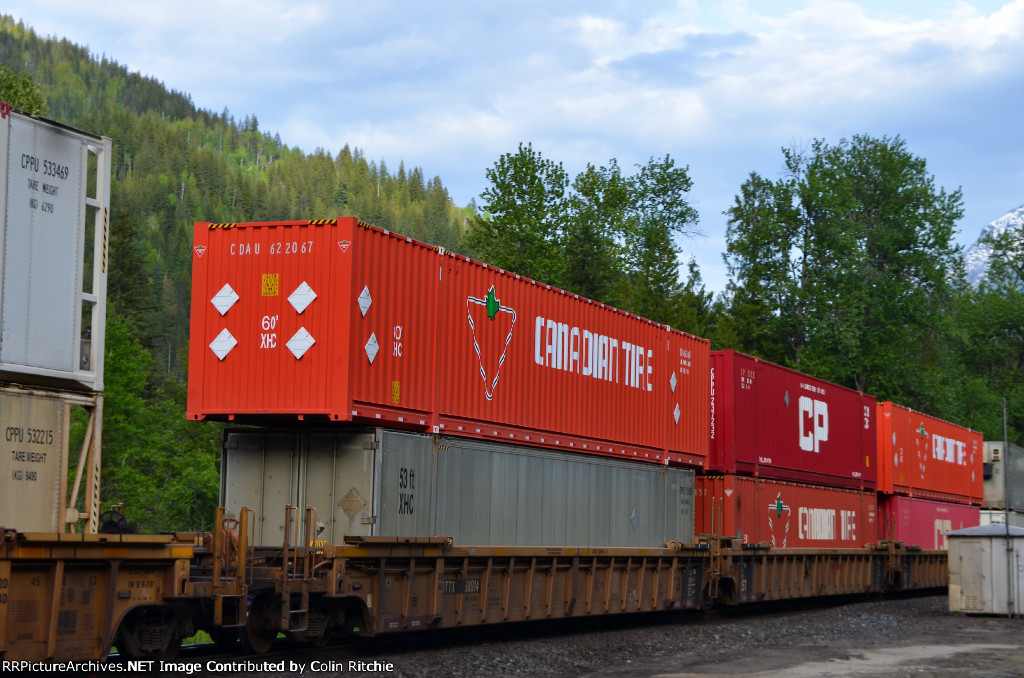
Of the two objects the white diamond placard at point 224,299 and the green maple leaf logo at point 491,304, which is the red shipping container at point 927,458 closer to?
the green maple leaf logo at point 491,304

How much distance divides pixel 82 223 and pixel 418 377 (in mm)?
5242

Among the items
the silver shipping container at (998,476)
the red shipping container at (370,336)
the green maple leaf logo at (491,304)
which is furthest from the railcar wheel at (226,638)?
the silver shipping container at (998,476)

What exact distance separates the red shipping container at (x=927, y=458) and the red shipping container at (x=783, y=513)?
1.37 m

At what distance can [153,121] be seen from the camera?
608ft

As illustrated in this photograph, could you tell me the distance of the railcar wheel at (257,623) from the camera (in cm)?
1249

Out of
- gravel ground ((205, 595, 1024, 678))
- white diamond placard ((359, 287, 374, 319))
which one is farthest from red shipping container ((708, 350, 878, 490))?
white diamond placard ((359, 287, 374, 319))

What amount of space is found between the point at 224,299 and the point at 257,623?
13.0 ft

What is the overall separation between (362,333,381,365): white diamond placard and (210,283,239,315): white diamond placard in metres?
1.81

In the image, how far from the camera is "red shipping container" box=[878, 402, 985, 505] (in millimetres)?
31047

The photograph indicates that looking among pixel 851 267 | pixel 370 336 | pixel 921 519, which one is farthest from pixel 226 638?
pixel 851 267

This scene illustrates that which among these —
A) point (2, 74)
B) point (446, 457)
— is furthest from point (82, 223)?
point (2, 74)

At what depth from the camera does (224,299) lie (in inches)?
535

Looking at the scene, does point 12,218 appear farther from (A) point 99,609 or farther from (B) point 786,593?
(B) point 786,593

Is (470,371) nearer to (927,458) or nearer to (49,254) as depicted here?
(49,254)
